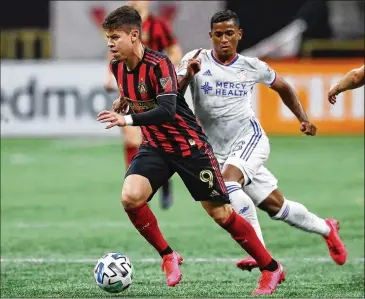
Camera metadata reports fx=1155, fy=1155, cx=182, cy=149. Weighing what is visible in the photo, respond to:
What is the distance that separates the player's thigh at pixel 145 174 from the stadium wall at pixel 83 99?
10.7 m

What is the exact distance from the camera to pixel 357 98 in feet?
59.6

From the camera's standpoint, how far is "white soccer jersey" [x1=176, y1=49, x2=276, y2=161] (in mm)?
8039

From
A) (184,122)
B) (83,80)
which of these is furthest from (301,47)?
(184,122)

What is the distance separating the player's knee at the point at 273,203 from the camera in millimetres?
8367

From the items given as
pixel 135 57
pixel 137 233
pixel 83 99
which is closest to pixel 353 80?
pixel 135 57

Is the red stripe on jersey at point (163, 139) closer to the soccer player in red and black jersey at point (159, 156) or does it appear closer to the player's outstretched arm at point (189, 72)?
the soccer player in red and black jersey at point (159, 156)

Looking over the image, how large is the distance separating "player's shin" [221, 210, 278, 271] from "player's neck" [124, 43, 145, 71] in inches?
44.2

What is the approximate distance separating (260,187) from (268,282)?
1215 millimetres

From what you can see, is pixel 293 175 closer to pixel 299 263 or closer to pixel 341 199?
pixel 341 199

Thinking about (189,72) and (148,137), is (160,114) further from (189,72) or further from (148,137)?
(189,72)

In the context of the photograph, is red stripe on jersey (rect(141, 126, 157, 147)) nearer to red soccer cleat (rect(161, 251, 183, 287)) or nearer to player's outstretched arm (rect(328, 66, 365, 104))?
red soccer cleat (rect(161, 251, 183, 287))

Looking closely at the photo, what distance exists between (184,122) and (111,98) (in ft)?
35.0

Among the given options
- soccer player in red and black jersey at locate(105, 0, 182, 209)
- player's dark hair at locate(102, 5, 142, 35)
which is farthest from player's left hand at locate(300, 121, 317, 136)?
soccer player in red and black jersey at locate(105, 0, 182, 209)

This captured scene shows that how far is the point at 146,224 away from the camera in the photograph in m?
7.34
